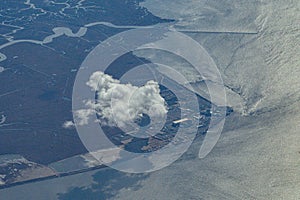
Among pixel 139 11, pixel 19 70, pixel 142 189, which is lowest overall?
pixel 142 189

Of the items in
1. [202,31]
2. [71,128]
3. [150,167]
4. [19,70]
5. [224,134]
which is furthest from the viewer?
[202,31]

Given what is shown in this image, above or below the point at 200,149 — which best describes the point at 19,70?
above

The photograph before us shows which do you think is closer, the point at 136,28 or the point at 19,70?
the point at 19,70

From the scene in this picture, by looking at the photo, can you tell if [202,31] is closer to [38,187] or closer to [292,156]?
[292,156]

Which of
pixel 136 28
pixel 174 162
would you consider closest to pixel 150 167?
pixel 174 162

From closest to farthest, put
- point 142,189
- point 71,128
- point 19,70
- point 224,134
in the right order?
point 142,189 → point 224,134 → point 71,128 → point 19,70

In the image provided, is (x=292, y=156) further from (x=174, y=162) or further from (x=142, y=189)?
(x=142, y=189)
